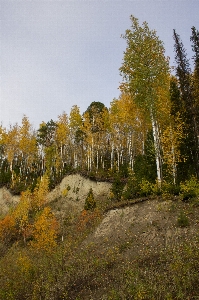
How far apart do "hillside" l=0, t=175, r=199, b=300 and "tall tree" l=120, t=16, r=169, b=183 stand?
489cm

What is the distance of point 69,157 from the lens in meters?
49.8

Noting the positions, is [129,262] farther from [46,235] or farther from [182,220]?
[46,235]

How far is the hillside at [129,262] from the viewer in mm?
10695

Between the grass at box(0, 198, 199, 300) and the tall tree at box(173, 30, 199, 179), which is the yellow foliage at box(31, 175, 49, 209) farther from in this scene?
the tall tree at box(173, 30, 199, 179)

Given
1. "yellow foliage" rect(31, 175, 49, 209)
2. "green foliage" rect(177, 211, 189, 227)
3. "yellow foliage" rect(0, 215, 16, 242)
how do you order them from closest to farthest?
"green foliage" rect(177, 211, 189, 227), "yellow foliage" rect(0, 215, 16, 242), "yellow foliage" rect(31, 175, 49, 209)

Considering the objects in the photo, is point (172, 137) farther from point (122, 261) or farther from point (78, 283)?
point (78, 283)

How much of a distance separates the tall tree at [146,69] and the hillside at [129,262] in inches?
193

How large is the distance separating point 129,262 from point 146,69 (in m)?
14.1

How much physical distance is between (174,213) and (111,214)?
534 cm

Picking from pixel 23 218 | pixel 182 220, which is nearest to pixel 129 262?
pixel 182 220

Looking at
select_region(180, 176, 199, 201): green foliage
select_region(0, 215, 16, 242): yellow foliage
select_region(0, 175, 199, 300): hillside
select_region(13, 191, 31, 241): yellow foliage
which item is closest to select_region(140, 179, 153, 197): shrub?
select_region(0, 175, 199, 300): hillside

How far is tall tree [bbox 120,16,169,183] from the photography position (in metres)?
20.5

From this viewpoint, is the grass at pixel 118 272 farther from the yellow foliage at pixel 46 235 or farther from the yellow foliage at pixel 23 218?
the yellow foliage at pixel 23 218

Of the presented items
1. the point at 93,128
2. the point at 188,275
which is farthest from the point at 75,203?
the point at 188,275
